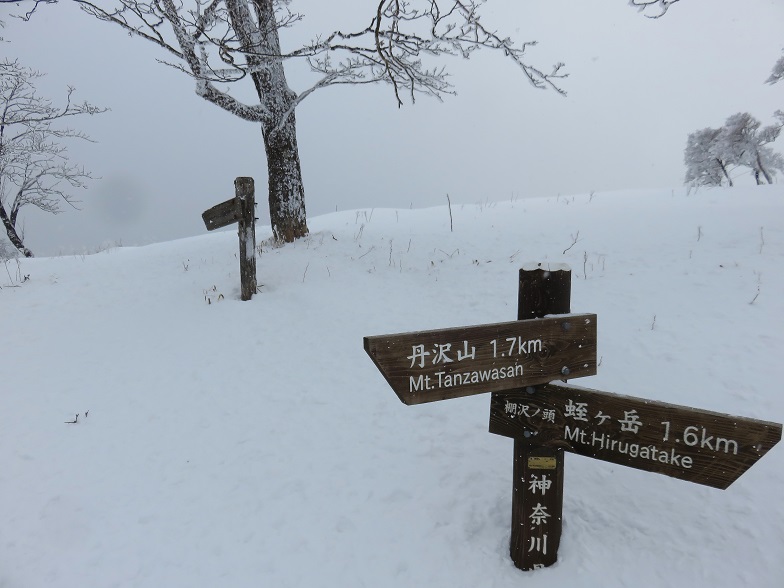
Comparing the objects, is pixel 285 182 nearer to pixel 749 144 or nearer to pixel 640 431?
pixel 640 431

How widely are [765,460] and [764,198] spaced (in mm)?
7445

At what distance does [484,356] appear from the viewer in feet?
7.97

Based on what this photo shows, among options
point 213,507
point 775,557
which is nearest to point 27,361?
point 213,507

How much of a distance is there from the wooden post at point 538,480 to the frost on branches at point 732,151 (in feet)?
76.1

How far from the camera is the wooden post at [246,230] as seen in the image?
21.9 ft

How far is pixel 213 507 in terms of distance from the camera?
11.6 feet

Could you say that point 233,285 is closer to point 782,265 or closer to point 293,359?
point 293,359

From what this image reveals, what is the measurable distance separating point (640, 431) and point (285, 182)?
25.0 ft

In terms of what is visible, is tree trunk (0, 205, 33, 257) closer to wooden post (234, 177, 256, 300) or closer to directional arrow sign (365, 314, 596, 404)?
wooden post (234, 177, 256, 300)

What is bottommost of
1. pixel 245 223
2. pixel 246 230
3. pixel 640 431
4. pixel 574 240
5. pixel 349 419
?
pixel 349 419

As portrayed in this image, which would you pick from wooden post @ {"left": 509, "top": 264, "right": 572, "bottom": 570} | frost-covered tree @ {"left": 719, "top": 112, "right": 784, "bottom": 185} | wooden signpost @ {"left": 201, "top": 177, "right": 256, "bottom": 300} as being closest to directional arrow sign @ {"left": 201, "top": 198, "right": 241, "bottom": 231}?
wooden signpost @ {"left": 201, "top": 177, "right": 256, "bottom": 300}

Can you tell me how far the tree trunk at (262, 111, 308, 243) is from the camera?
28.1 ft

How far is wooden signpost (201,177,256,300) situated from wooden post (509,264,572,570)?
493 centimetres

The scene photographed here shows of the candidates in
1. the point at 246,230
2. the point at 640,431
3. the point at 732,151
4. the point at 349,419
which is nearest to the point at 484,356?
the point at 640,431
